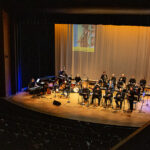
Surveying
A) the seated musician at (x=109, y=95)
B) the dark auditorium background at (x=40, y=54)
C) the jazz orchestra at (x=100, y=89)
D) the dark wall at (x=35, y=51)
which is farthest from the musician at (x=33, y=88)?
the seated musician at (x=109, y=95)

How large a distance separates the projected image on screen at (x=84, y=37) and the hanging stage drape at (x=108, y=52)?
0.07 metres

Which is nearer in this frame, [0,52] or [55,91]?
[0,52]

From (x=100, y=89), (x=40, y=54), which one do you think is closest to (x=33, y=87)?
(x=40, y=54)

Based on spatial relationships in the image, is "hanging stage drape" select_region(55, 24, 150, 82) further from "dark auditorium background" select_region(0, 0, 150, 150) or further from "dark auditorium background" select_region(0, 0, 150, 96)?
"dark auditorium background" select_region(0, 0, 150, 96)

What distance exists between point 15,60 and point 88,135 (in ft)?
23.2

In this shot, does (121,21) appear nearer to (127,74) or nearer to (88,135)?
(127,74)

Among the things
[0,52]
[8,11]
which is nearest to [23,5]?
[8,11]

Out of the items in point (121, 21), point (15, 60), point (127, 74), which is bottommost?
point (127, 74)

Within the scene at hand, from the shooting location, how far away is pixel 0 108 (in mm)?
7996

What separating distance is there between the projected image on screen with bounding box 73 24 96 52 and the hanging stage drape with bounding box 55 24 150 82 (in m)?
0.07

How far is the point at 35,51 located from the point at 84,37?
3.74m

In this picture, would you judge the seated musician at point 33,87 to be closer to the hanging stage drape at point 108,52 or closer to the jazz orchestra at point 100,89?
the jazz orchestra at point 100,89

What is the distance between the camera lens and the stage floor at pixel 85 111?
8.00m

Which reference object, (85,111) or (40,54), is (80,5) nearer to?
(85,111)
